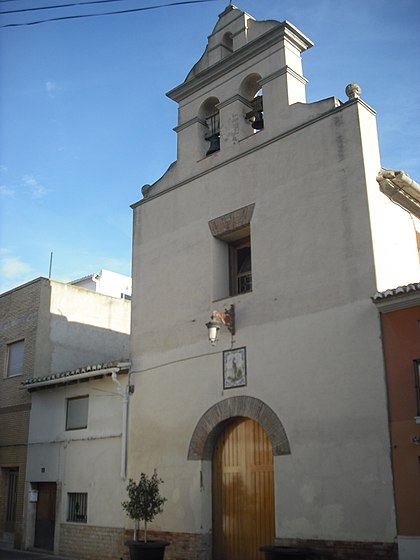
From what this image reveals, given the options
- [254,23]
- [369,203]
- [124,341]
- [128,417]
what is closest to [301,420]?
[369,203]

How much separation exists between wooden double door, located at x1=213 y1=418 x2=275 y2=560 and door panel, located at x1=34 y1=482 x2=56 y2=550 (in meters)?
5.48

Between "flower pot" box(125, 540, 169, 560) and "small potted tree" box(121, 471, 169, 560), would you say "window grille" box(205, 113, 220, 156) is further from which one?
"flower pot" box(125, 540, 169, 560)

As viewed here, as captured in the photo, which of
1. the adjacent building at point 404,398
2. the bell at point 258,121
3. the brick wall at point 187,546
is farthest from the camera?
the bell at point 258,121

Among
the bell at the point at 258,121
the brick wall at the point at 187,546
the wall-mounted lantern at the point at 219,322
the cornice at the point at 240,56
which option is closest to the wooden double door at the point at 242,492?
the brick wall at the point at 187,546

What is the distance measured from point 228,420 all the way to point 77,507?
5089 mm

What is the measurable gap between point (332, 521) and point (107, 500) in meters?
5.82

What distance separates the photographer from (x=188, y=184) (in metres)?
13.8

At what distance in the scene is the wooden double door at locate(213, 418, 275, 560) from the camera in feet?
35.7

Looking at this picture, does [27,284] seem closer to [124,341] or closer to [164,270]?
[124,341]

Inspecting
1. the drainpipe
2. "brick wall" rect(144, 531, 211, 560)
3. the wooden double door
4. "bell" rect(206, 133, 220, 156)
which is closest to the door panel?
the drainpipe

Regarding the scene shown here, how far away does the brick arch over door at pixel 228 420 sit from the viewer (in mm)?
10570

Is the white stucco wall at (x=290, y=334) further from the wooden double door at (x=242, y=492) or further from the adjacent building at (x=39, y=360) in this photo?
the adjacent building at (x=39, y=360)

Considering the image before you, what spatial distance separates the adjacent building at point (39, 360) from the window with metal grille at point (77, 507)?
78 centimetres

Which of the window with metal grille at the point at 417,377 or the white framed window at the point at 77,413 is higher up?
the white framed window at the point at 77,413
